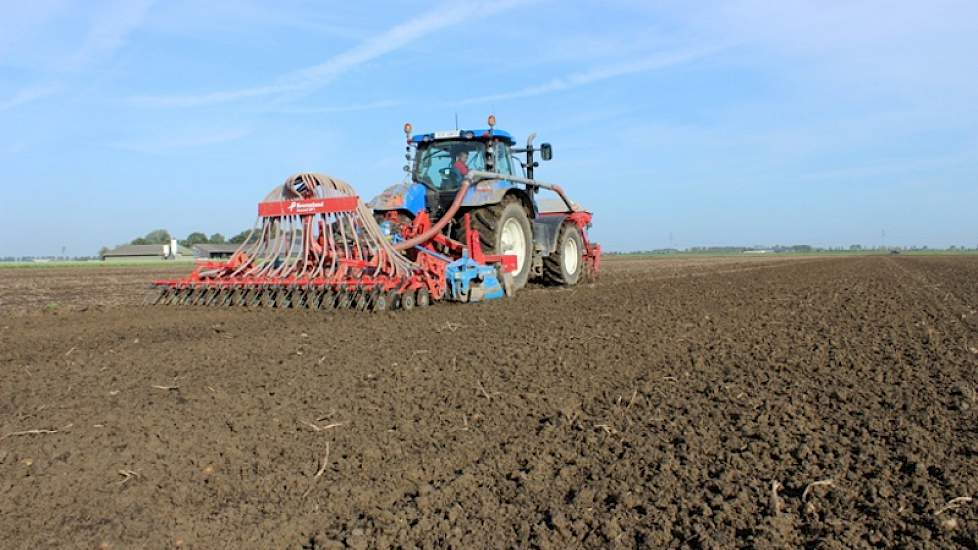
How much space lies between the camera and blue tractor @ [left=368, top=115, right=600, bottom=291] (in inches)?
358

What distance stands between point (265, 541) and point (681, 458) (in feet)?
5.25

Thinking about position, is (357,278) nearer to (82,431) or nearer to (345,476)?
(82,431)

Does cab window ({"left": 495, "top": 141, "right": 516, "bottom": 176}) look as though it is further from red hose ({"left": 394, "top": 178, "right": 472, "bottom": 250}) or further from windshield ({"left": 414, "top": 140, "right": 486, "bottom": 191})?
red hose ({"left": 394, "top": 178, "right": 472, "bottom": 250})

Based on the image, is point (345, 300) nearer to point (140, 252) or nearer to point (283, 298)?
point (283, 298)

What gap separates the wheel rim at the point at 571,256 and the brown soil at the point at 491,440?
230 inches

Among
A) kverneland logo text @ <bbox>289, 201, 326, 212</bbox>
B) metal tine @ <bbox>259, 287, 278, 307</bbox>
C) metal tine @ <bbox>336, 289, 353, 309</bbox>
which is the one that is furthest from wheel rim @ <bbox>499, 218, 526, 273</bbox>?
metal tine @ <bbox>259, 287, 278, 307</bbox>

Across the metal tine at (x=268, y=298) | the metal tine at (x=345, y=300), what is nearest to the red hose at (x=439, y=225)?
the metal tine at (x=345, y=300)

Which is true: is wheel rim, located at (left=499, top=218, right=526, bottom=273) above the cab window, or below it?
below

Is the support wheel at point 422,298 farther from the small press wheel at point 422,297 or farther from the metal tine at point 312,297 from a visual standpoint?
the metal tine at point 312,297

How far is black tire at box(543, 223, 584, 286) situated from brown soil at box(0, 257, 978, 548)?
520 cm

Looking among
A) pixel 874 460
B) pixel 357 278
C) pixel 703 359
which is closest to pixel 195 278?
pixel 357 278

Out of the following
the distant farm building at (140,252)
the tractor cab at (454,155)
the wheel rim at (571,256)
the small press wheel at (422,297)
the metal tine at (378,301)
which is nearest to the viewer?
the metal tine at (378,301)

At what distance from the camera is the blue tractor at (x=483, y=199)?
29.8ft

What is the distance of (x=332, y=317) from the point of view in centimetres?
712
